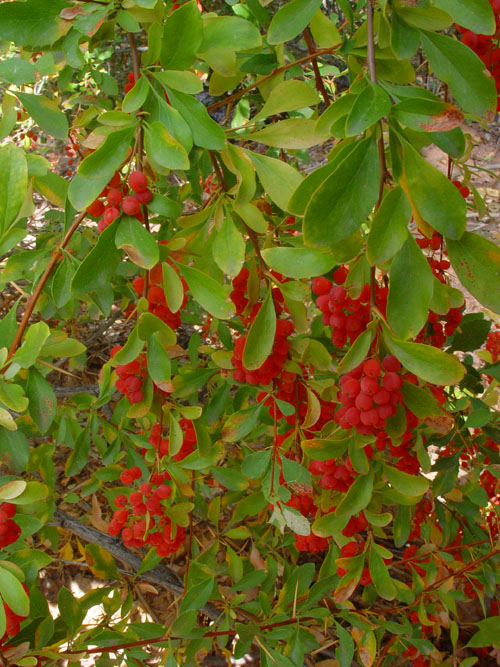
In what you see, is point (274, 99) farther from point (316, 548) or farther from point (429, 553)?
point (429, 553)

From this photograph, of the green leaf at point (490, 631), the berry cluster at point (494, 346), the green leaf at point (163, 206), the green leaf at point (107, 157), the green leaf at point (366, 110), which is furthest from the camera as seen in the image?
the berry cluster at point (494, 346)

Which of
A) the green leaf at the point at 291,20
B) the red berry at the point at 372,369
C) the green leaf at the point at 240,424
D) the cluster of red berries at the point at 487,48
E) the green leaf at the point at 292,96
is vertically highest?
the green leaf at the point at 291,20

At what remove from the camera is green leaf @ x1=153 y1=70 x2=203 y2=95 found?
2.30ft

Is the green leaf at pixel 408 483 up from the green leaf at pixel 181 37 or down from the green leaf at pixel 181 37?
down

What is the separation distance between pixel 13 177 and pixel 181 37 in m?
0.31

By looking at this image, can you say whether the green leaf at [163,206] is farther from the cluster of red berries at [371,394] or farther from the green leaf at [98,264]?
the cluster of red berries at [371,394]

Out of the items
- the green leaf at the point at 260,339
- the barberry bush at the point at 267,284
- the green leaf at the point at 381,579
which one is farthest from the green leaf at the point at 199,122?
the green leaf at the point at 381,579

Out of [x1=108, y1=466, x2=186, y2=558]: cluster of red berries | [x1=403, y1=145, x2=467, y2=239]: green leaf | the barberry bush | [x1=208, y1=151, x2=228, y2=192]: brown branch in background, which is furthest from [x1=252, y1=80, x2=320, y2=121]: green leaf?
[x1=108, y1=466, x2=186, y2=558]: cluster of red berries

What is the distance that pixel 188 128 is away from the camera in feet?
2.33

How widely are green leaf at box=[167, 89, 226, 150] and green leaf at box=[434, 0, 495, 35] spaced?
0.96 ft

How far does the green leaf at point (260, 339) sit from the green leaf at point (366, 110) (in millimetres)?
293

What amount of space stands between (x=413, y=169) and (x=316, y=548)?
756 millimetres

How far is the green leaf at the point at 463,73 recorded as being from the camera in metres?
0.61

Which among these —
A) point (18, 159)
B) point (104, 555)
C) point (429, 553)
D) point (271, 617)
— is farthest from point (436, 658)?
point (18, 159)
